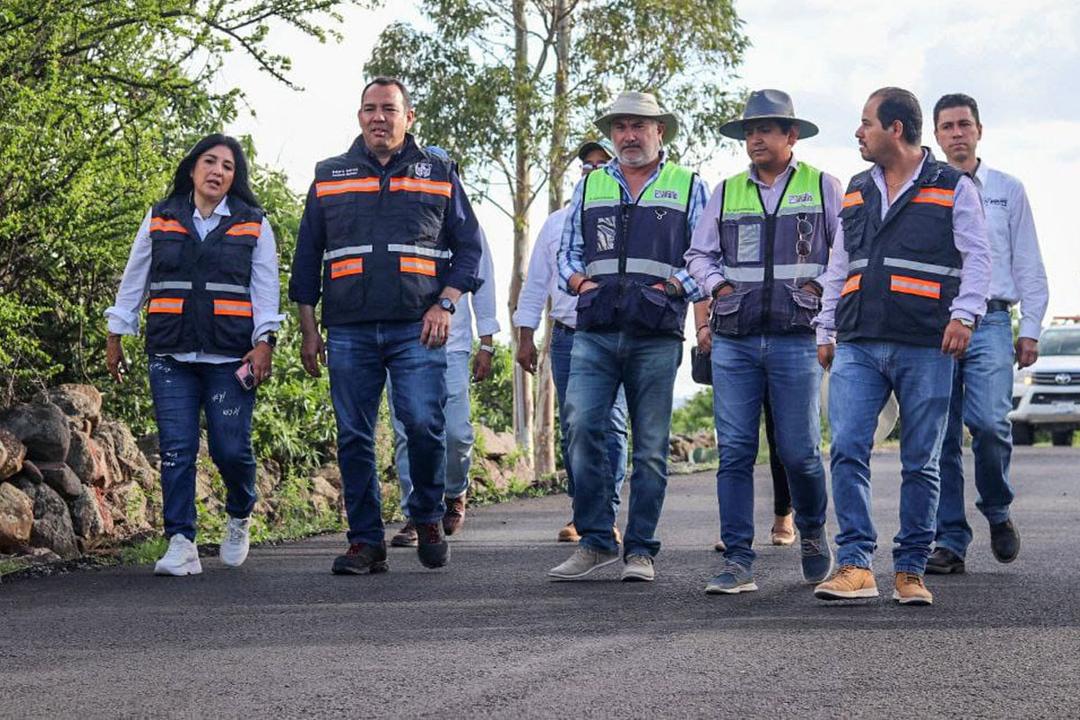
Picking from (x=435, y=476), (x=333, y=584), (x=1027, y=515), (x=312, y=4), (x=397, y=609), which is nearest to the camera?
(x=397, y=609)

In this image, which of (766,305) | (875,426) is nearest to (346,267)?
(766,305)

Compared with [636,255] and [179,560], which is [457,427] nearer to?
[179,560]

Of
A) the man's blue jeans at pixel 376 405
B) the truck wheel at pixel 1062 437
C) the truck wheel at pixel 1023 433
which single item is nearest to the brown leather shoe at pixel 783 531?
the man's blue jeans at pixel 376 405

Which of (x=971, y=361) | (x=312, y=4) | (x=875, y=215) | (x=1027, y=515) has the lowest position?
(x=1027, y=515)

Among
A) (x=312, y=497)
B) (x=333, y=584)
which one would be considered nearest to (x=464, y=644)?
(x=333, y=584)

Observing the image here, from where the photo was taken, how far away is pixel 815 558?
25.9 ft

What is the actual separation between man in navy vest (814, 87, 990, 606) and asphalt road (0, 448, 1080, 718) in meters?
0.33

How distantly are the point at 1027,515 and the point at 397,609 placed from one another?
21.4 ft

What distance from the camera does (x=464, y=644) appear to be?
6156 millimetres

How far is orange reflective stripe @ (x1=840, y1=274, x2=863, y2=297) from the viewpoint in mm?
7312

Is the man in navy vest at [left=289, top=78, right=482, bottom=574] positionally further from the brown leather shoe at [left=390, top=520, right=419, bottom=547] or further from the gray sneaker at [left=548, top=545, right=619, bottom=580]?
the brown leather shoe at [left=390, top=520, right=419, bottom=547]

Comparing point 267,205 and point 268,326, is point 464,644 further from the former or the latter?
point 267,205

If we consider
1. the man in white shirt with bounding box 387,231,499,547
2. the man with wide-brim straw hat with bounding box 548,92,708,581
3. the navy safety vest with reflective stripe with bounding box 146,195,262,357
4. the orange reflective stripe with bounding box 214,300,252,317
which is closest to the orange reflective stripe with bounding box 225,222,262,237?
the navy safety vest with reflective stripe with bounding box 146,195,262,357

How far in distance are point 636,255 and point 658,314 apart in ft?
0.99
